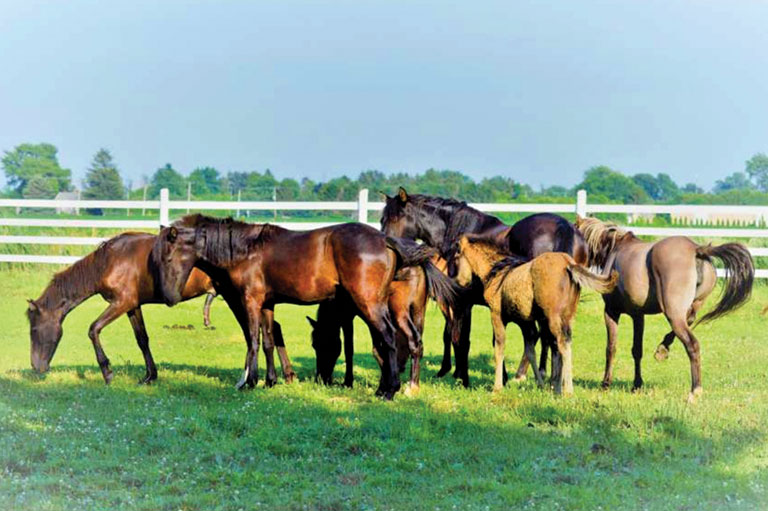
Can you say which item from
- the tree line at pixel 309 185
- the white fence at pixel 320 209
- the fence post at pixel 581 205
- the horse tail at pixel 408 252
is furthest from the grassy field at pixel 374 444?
the tree line at pixel 309 185

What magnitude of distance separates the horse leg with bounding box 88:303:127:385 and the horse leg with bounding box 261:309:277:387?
1.73m

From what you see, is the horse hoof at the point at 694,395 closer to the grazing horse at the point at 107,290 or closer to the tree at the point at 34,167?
the grazing horse at the point at 107,290

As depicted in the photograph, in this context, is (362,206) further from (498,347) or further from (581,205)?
(498,347)

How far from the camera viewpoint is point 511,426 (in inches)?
323

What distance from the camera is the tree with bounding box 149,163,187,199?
62.0m

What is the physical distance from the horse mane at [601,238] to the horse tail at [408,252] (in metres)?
2.20

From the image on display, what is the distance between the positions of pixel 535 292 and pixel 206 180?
59088 mm

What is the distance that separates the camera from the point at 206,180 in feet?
218

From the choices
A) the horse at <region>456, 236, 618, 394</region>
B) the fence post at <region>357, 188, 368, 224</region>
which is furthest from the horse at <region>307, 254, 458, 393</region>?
the fence post at <region>357, 188, 368, 224</region>

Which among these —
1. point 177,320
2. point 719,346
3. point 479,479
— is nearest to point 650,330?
point 719,346

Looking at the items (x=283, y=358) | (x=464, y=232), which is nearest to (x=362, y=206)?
(x=464, y=232)

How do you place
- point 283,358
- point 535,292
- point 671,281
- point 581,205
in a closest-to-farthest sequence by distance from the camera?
point 671,281
point 535,292
point 283,358
point 581,205

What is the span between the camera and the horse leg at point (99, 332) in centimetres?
1044

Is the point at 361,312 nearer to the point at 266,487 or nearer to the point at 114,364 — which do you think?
the point at 266,487
